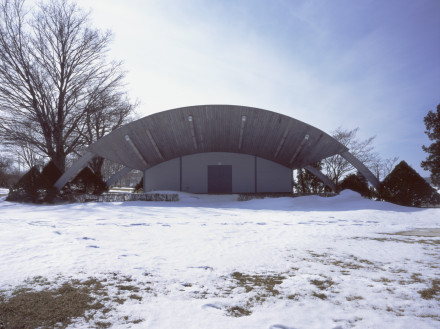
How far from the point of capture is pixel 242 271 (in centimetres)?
417

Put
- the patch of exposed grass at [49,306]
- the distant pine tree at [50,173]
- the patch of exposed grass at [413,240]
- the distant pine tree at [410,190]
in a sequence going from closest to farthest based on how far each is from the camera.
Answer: the patch of exposed grass at [49,306] < the patch of exposed grass at [413,240] < the distant pine tree at [410,190] < the distant pine tree at [50,173]

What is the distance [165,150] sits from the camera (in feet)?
74.0

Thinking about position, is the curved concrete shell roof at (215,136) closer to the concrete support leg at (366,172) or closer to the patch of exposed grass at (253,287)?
the concrete support leg at (366,172)

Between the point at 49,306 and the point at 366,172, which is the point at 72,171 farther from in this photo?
the point at 366,172

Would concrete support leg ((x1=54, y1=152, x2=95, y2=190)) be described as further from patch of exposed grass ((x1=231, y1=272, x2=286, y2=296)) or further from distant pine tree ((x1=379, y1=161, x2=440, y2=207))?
distant pine tree ((x1=379, y1=161, x2=440, y2=207))

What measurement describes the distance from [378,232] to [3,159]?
4820 centimetres

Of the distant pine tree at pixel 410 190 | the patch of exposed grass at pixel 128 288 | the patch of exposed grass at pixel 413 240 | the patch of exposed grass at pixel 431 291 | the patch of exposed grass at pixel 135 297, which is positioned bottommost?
the patch of exposed grass at pixel 135 297

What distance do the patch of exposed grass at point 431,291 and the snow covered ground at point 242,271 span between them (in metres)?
0.04

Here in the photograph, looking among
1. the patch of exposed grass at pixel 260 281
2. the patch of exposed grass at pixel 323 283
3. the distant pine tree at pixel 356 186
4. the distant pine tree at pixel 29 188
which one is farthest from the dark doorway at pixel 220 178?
the patch of exposed grass at pixel 323 283

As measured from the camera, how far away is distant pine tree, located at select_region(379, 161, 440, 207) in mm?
15188

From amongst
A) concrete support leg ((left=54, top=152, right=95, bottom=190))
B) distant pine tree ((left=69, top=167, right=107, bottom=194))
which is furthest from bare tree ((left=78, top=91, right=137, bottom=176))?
concrete support leg ((left=54, top=152, right=95, bottom=190))

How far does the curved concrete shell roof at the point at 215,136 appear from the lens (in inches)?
731

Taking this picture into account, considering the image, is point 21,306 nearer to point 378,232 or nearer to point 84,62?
point 378,232

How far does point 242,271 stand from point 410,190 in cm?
1502
